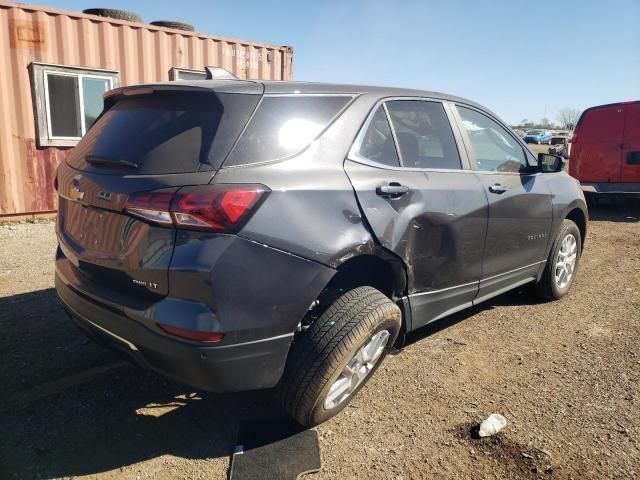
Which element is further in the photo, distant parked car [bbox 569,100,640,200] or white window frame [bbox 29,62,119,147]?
distant parked car [bbox 569,100,640,200]

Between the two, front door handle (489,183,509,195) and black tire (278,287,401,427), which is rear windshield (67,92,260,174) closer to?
black tire (278,287,401,427)

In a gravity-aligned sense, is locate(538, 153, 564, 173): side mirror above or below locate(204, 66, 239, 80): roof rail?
below

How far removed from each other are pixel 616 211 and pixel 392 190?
353 inches

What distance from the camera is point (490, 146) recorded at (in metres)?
3.75

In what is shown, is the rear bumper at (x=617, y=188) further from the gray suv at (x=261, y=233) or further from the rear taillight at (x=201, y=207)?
the rear taillight at (x=201, y=207)

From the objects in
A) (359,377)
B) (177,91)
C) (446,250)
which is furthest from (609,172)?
(177,91)

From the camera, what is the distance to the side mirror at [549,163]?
13.4 ft

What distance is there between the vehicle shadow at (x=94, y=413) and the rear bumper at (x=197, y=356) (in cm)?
49

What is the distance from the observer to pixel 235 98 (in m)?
2.28

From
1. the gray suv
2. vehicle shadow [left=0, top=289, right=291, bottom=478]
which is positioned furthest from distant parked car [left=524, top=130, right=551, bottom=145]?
vehicle shadow [left=0, top=289, right=291, bottom=478]

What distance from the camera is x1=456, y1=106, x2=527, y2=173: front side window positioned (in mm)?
3535

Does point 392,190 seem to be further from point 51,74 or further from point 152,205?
point 51,74

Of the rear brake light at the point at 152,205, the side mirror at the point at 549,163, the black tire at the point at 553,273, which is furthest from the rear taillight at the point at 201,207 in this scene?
the black tire at the point at 553,273

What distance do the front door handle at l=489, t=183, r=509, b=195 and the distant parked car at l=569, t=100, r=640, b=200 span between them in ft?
20.9
